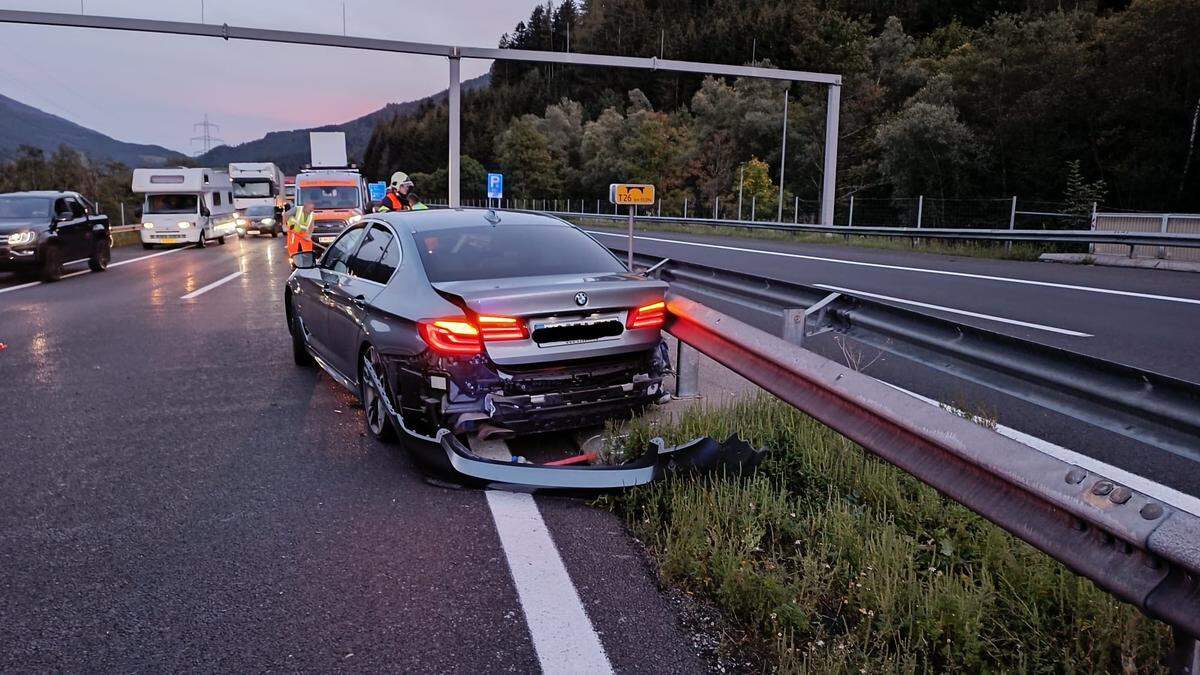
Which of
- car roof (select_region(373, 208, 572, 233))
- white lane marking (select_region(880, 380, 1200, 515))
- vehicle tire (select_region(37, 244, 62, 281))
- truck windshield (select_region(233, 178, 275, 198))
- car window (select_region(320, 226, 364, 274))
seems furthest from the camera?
truck windshield (select_region(233, 178, 275, 198))

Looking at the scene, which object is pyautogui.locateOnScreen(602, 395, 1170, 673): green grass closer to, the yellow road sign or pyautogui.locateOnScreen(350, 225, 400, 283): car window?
pyautogui.locateOnScreen(350, 225, 400, 283): car window

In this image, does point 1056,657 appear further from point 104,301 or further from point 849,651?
point 104,301

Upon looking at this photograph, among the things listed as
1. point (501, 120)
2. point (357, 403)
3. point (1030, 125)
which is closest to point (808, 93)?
point (1030, 125)

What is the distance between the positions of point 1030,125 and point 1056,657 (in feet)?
139

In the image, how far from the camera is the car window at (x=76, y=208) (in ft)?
63.6

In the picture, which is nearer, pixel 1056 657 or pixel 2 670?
pixel 1056 657

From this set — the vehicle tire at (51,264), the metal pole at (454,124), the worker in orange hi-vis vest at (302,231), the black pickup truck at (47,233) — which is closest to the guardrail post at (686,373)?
the worker in orange hi-vis vest at (302,231)

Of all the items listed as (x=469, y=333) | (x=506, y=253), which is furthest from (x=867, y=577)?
(x=506, y=253)

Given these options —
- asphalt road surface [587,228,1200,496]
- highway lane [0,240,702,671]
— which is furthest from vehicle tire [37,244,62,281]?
asphalt road surface [587,228,1200,496]

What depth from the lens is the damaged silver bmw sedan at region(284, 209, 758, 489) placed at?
494 cm

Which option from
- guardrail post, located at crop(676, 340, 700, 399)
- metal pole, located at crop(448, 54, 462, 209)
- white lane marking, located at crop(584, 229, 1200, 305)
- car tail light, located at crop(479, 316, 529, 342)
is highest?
metal pole, located at crop(448, 54, 462, 209)

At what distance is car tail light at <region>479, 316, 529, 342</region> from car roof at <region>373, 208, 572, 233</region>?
1.46 meters

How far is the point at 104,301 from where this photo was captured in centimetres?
1445

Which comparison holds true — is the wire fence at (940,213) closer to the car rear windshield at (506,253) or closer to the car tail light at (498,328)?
the car rear windshield at (506,253)
